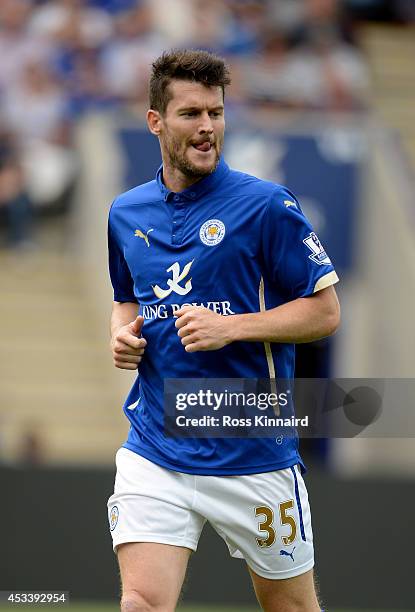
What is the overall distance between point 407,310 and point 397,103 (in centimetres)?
306

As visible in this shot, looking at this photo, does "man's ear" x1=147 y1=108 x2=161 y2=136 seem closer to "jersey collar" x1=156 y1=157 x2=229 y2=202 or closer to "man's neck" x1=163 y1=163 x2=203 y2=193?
"man's neck" x1=163 y1=163 x2=203 y2=193

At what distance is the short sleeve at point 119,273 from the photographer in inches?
217

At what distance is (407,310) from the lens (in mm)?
13727

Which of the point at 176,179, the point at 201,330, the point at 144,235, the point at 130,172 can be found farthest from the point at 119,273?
the point at 130,172

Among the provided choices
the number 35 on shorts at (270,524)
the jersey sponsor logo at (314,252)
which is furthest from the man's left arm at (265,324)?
the number 35 on shorts at (270,524)

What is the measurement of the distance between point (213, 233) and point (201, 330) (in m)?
0.43

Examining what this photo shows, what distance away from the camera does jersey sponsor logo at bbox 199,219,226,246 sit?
5074 millimetres

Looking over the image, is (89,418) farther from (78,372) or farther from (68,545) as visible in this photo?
(68,545)

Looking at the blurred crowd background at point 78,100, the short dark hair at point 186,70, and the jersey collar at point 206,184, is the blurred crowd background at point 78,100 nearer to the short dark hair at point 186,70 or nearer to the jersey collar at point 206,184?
the jersey collar at point 206,184

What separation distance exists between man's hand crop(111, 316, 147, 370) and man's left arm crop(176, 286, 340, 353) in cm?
18

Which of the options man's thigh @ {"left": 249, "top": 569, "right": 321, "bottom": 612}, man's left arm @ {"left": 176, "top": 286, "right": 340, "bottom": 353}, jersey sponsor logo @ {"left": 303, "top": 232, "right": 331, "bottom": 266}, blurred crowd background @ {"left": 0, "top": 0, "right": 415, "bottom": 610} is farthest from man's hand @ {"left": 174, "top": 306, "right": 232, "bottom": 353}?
blurred crowd background @ {"left": 0, "top": 0, "right": 415, "bottom": 610}

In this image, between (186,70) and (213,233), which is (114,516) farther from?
(186,70)

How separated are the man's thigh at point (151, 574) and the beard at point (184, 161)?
142 cm

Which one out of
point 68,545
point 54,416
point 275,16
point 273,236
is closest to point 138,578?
point 273,236
